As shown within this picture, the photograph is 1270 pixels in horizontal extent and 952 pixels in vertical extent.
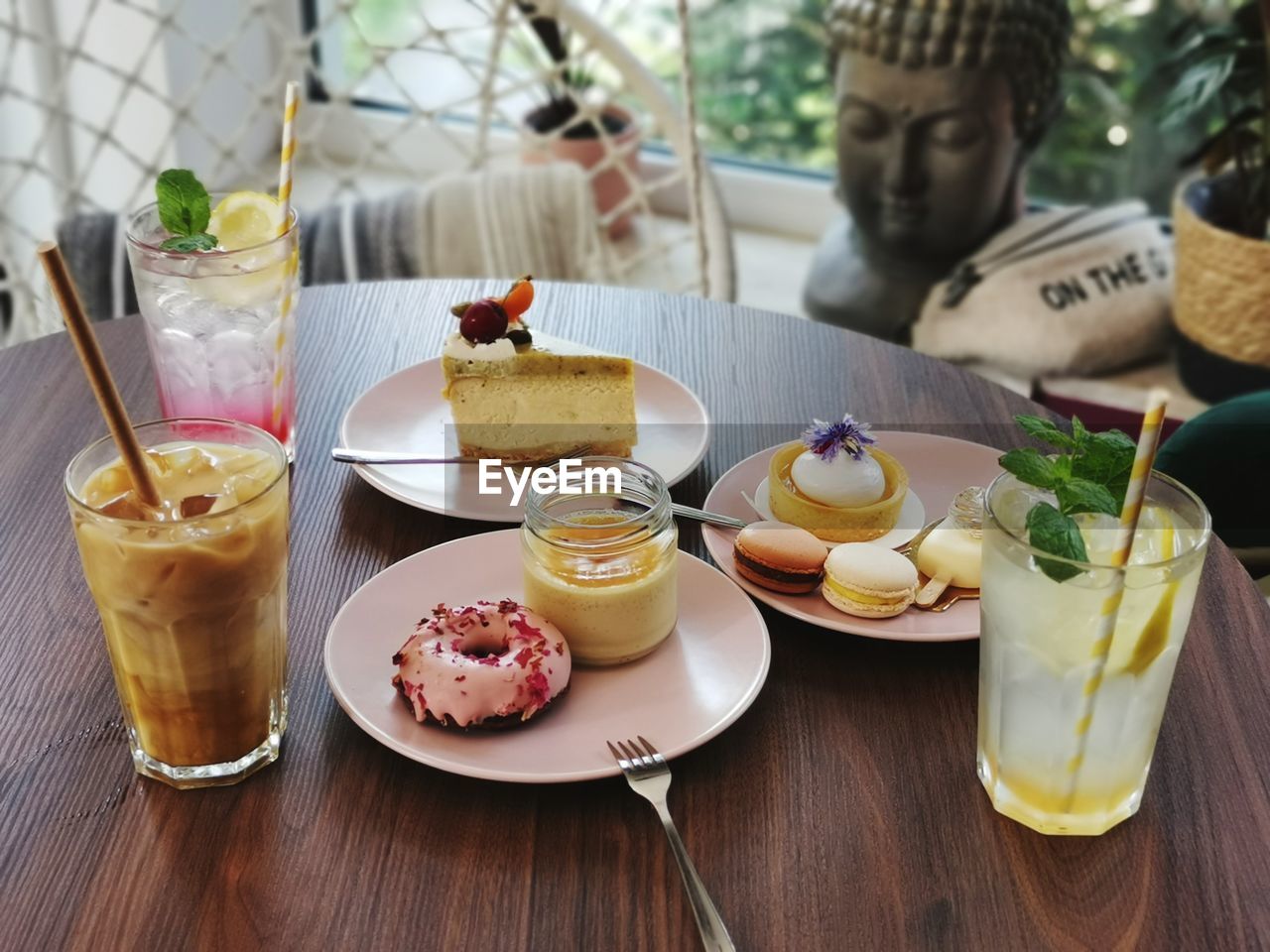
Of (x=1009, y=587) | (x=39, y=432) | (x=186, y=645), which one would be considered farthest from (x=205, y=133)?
(x=1009, y=587)

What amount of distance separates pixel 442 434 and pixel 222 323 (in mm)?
223

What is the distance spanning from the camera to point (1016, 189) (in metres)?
2.63

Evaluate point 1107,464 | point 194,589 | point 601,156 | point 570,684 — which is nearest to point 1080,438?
point 1107,464

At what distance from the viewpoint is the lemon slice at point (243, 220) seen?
120 centimetres

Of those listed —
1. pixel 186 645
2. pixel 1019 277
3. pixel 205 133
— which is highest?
pixel 186 645

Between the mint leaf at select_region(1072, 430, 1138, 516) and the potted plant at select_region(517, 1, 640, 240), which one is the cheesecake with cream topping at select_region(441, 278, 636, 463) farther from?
the potted plant at select_region(517, 1, 640, 240)

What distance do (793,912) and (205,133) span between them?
79.1 inches

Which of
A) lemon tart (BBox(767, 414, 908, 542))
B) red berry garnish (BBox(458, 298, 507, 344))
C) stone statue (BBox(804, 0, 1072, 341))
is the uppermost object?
red berry garnish (BBox(458, 298, 507, 344))

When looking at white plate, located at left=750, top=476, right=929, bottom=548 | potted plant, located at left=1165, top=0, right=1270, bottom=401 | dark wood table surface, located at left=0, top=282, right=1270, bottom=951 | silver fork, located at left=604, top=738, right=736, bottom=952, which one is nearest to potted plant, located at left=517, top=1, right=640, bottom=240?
potted plant, located at left=1165, top=0, right=1270, bottom=401

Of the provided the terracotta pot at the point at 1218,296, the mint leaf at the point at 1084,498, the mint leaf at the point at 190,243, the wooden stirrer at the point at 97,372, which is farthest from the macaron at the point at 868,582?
the terracotta pot at the point at 1218,296

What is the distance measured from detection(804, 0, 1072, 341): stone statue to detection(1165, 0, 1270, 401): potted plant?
26 cm

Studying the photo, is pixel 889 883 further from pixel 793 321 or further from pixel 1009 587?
pixel 793 321

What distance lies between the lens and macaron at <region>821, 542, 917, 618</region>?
982 mm

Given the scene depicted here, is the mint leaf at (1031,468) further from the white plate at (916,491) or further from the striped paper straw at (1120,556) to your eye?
the white plate at (916,491)
